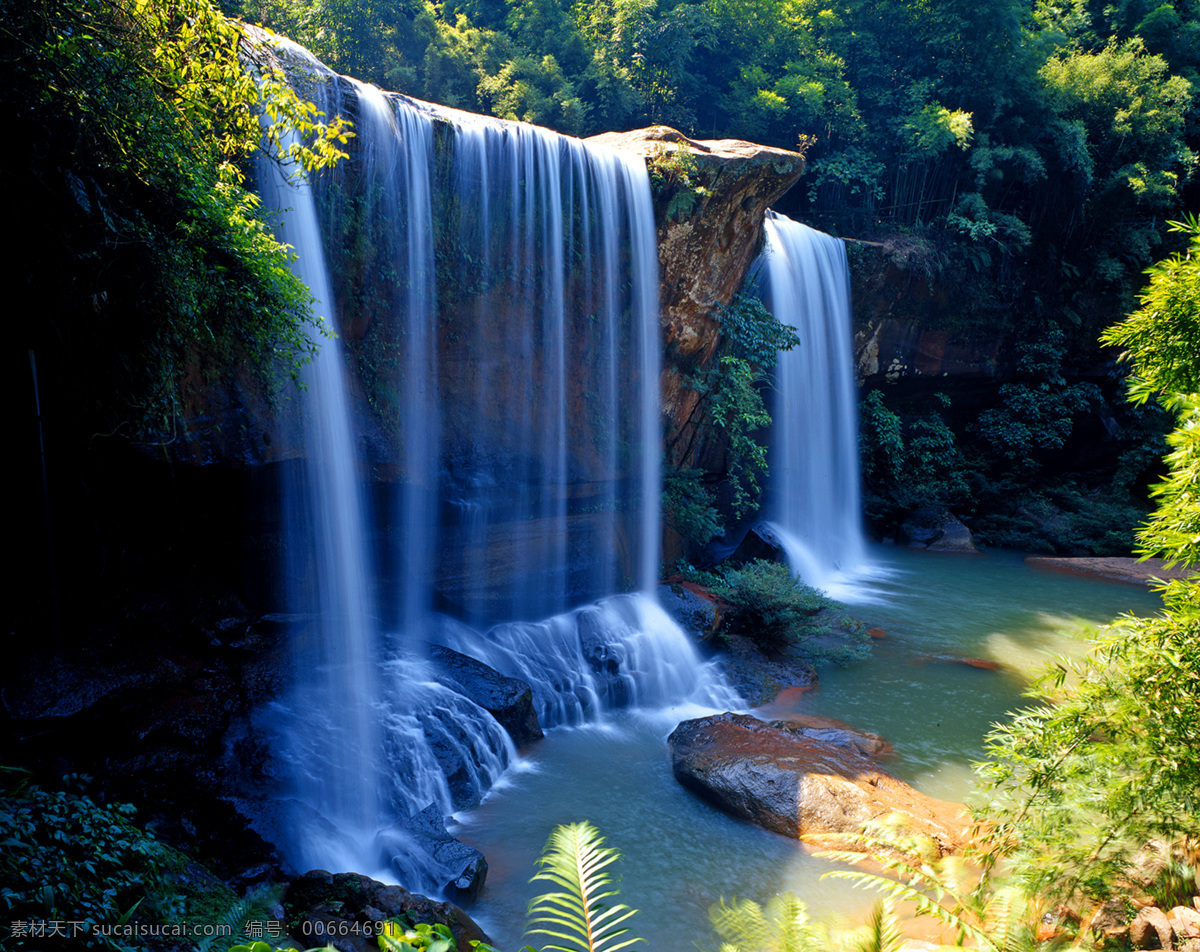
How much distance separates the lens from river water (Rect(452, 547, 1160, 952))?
548 centimetres

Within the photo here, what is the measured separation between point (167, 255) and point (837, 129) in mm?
18528

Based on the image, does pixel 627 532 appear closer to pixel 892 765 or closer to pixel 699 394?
pixel 699 394

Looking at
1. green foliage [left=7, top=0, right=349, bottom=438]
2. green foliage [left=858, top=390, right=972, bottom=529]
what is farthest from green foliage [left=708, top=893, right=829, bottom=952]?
green foliage [left=858, top=390, right=972, bottom=529]

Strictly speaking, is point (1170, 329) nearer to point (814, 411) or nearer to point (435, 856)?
point (435, 856)

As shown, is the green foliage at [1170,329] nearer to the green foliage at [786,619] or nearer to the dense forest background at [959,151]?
the green foliage at [786,619]

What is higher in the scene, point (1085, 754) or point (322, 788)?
point (1085, 754)

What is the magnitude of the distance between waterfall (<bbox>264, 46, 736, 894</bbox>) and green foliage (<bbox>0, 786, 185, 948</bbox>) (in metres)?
1.96

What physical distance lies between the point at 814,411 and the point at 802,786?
1103cm

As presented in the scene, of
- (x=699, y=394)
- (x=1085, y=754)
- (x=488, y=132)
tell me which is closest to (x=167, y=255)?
(x=488, y=132)

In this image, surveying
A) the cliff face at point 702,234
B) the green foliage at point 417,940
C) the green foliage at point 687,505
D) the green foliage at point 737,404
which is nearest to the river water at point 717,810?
the green foliage at point 417,940

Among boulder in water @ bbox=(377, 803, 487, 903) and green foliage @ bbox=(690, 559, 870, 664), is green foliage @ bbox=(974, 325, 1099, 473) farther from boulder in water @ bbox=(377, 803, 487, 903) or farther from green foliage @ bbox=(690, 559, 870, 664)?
boulder in water @ bbox=(377, 803, 487, 903)

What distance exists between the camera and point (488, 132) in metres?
9.45

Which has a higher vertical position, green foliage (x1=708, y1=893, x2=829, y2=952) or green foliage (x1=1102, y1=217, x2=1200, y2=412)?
green foliage (x1=1102, y1=217, x2=1200, y2=412)

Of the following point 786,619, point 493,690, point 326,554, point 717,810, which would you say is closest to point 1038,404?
point 786,619
